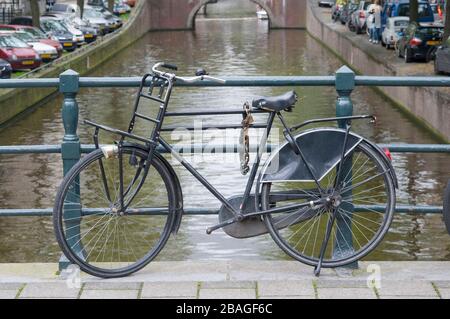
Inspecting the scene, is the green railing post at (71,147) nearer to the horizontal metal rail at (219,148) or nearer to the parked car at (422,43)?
the horizontal metal rail at (219,148)

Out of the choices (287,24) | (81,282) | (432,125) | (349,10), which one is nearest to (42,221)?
(81,282)

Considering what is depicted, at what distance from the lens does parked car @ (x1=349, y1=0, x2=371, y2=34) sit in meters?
44.8

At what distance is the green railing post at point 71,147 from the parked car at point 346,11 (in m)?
46.1

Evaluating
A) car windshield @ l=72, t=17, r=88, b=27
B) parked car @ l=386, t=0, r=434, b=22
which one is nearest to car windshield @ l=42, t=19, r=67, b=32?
car windshield @ l=72, t=17, r=88, b=27

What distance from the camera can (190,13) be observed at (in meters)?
69.8

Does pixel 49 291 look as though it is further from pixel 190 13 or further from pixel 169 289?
pixel 190 13

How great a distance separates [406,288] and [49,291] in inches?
67.7

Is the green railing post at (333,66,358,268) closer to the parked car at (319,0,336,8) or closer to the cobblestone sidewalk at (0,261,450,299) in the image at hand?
the cobblestone sidewalk at (0,261,450,299)

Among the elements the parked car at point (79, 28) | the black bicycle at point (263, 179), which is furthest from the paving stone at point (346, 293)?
the parked car at point (79, 28)

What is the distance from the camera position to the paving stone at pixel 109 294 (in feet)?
16.8

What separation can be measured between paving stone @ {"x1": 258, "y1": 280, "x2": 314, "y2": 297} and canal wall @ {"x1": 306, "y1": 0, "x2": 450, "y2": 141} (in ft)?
50.9

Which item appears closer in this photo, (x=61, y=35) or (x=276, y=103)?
(x=276, y=103)

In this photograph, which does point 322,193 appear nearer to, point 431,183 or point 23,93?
point 431,183

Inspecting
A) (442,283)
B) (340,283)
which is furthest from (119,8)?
(442,283)
